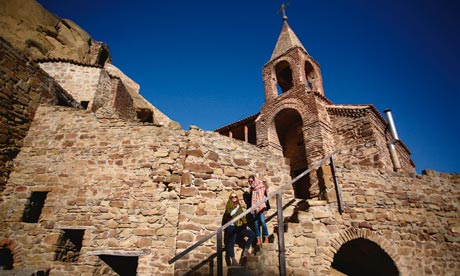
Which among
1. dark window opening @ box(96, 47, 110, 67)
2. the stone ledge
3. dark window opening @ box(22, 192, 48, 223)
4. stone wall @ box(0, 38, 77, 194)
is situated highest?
dark window opening @ box(96, 47, 110, 67)

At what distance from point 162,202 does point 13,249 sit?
145 inches

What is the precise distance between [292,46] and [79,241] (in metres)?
15.4

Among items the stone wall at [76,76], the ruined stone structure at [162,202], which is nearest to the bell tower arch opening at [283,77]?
the ruined stone structure at [162,202]

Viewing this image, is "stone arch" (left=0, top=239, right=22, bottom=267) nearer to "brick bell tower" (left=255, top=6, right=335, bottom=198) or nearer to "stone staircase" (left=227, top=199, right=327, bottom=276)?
"stone staircase" (left=227, top=199, right=327, bottom=276)

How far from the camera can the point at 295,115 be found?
1429 cm

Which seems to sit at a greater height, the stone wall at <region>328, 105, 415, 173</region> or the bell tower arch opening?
the bell tower arch opening

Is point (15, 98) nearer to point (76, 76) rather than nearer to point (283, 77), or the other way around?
point (76, 76)

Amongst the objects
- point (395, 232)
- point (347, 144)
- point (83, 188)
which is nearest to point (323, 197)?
point (395, 232)

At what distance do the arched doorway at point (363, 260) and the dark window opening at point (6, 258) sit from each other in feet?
27.5

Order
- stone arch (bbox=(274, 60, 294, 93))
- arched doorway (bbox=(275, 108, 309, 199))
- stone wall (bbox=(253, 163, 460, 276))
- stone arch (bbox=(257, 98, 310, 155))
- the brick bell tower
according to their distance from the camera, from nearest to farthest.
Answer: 1. stone wall (bbox=(253, 163, 460, 276))
2. the brick bell tower
3. arched doorway (bbox=(275, 108, 309, 199))
4. stone arch (bbox=(257, 98, 310, 155))
5. stone arch (bbox=(274, 60, 294, 93))

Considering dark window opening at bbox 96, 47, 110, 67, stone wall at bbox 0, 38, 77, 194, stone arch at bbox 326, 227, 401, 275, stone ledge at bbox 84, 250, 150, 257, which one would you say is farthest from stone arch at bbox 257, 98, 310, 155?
dark window opening at bbox 96, 47, 110, 67

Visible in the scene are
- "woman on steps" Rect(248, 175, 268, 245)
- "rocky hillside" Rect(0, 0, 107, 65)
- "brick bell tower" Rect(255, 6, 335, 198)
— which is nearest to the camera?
"woman on steps" Rect(248, 175, 268, 245)

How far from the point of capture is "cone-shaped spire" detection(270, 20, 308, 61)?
52.9 ft

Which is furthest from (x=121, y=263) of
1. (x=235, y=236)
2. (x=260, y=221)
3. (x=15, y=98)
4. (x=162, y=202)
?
(x=15, y=98)
